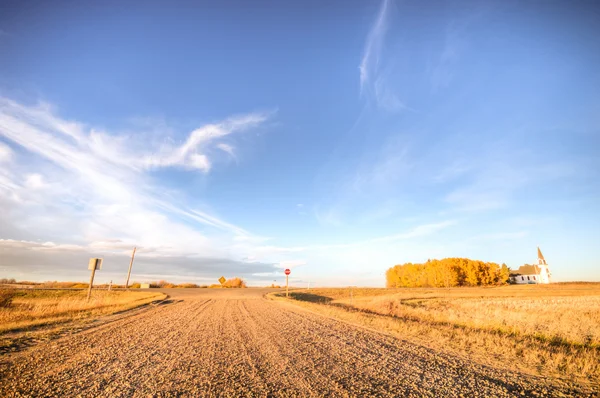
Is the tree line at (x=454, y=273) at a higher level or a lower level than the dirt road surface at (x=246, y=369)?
higher

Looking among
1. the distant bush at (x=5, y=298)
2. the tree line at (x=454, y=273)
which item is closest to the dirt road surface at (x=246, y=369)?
the distant bush at (x=5, y=298)

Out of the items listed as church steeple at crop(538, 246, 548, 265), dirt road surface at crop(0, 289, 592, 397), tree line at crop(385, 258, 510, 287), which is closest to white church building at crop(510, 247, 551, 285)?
church steeple at crop(538, 246, 548, 265)

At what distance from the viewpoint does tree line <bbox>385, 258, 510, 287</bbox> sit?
92.1 metres

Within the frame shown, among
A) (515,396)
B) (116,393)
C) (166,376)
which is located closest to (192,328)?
(166,376)

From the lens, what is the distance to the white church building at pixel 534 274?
442 feet

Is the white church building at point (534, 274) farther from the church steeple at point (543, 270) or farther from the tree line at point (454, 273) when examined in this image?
the tree line at point (454, 273)

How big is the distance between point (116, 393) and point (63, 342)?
547 cm

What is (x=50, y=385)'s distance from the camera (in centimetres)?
468

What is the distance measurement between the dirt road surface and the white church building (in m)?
167

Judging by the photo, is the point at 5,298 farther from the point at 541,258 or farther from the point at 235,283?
the point at 541,258

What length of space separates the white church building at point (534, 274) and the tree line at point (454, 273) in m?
51.2

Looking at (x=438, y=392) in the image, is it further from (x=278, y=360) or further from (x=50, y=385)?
(x=50, y=385)

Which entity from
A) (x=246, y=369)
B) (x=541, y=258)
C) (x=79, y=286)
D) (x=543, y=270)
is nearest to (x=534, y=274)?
(x=543, y=270)

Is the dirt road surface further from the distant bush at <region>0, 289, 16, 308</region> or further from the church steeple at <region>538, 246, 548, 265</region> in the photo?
the church steeple at <region>538, 246, 548, 265</region>
